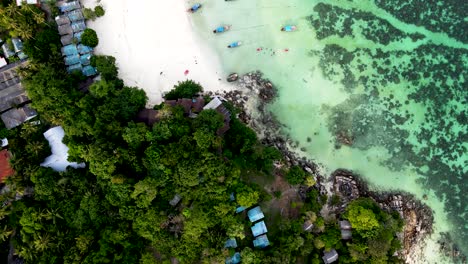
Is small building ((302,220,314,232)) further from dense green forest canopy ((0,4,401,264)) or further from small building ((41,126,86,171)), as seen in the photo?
small building ((41,126,86,171))

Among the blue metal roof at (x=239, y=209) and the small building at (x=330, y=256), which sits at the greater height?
the blue metal roof at (x=239, y=209)

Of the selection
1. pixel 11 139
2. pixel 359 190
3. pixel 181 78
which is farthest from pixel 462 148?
pixel 11 139

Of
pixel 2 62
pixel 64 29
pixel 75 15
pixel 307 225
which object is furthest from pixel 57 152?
pixel 307 225

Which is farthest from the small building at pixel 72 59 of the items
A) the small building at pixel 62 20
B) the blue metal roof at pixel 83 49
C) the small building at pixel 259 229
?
the small building at pixel 259 229

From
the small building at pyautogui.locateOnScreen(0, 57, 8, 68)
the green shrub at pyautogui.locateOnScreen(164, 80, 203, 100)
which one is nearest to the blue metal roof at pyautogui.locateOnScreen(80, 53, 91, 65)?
the small building at pyautogui.locateOnScreen(0, 57, 8, 68)

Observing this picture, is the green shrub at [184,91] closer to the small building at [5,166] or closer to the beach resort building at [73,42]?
the beach resort building at [73,42]

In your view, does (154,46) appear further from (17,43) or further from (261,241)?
(261,241)
